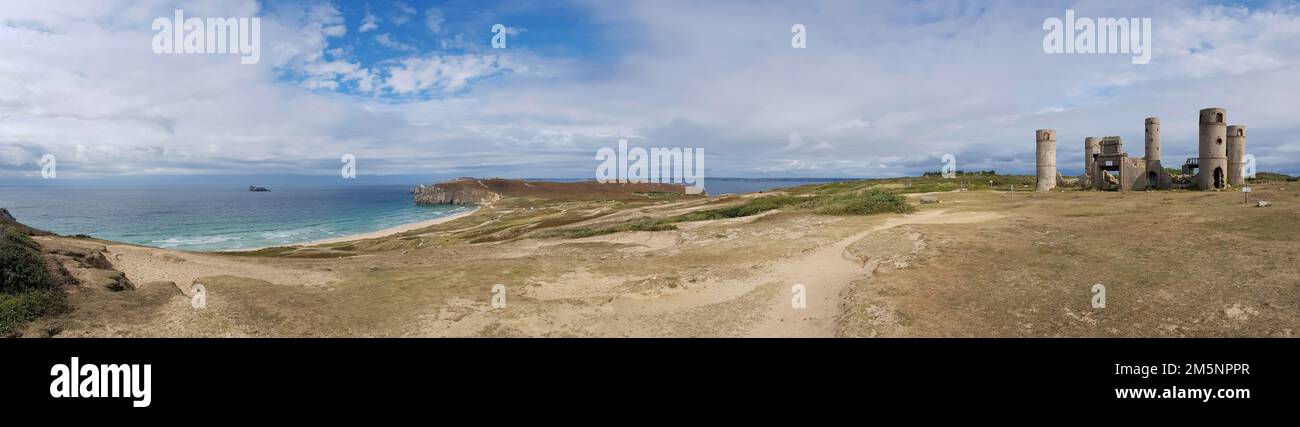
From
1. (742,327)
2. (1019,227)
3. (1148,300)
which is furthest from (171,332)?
(1019,227)

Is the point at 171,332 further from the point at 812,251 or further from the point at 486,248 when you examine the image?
the point at 812,251

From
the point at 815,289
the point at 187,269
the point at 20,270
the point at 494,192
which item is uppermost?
the point at 494,192

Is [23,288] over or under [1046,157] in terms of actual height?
under

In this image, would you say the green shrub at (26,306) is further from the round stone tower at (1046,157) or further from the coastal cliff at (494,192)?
the coastal cliff at (494,192)

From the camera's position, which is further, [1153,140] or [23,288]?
[1153,140]

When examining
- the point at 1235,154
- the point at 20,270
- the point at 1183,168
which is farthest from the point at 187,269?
the point at 1235,154

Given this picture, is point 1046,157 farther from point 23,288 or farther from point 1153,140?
point 23,288

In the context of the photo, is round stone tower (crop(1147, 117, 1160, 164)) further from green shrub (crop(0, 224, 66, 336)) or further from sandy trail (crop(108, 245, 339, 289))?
green shrub (crop(0, 224, 66, 336))
